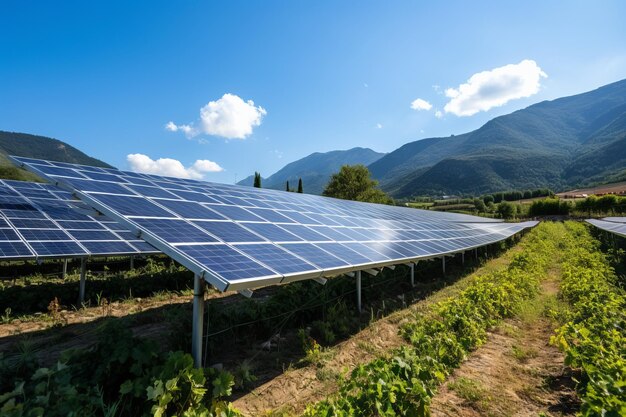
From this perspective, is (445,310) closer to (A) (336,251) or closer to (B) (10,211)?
(A) (336,251)

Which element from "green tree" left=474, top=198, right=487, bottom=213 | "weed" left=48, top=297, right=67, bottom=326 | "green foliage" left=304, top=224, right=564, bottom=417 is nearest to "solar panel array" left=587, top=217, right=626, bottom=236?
"green foliage" left=304, top=224, right=564, bottom=417

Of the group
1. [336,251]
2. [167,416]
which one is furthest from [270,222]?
[167,416]

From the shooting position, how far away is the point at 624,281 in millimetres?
14203

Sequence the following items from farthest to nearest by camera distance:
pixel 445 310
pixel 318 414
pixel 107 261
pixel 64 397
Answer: pixel 107 261, pixel 445 310, pixel 318 414, pixel 64 397

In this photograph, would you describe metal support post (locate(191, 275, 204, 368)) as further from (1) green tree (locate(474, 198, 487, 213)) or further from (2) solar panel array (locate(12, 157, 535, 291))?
(1) green tree (locate(474, 198, 487, 213))

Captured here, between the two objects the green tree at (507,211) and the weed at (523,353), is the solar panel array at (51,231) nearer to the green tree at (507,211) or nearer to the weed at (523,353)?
the weed at (523,353)

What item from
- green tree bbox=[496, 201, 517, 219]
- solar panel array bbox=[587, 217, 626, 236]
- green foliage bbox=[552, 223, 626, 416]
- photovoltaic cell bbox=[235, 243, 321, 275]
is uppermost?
photovoltaic cell bbox=[235, 243, 321, 275]

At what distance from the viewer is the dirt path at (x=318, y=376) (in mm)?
5590

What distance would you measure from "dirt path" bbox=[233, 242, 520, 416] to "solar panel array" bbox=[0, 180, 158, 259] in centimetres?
622

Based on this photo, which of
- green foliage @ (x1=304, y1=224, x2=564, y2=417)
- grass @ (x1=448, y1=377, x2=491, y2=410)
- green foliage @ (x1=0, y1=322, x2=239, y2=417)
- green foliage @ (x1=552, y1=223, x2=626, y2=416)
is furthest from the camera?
grass @ (x1=448, y1=377, x2=491, y2=410)

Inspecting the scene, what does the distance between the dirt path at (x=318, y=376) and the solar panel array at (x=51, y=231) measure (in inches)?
245

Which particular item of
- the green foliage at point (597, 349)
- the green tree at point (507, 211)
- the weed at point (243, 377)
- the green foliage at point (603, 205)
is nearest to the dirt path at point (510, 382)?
the green foliage at point (597, 349)

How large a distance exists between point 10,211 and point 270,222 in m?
12.7

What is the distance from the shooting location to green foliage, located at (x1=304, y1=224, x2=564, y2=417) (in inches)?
182
